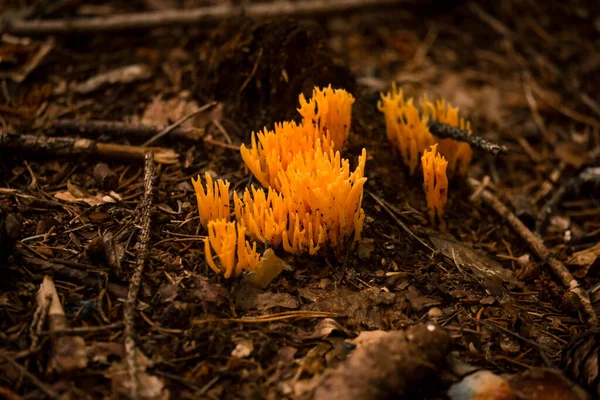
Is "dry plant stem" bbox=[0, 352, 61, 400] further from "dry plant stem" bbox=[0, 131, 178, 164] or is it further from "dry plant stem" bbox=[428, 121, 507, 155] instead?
"dry plant stem" bbox=[428, 121, 507, 155]

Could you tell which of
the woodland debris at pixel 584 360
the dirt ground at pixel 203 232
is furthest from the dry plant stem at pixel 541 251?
the woodland debris at pixel 584 360

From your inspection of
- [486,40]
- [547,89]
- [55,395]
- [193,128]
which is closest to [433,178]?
[193,128]

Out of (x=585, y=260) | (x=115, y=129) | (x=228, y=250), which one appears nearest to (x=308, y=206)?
(x=228, y=250)

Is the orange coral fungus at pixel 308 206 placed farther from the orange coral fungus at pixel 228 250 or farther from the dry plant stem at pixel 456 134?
the dry plant stem at pixel 456 134

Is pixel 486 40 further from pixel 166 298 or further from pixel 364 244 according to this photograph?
pixel 166 298

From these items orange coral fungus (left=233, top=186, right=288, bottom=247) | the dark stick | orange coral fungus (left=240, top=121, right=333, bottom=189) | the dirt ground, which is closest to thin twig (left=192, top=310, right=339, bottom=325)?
the dirt ground

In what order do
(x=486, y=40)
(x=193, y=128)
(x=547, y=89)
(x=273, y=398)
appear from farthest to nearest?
(x=486, y=40)
(x=547, y=89)
(x=193, y=128)
(x=273, y=398)

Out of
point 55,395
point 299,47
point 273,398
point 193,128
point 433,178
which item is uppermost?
point 299,47
